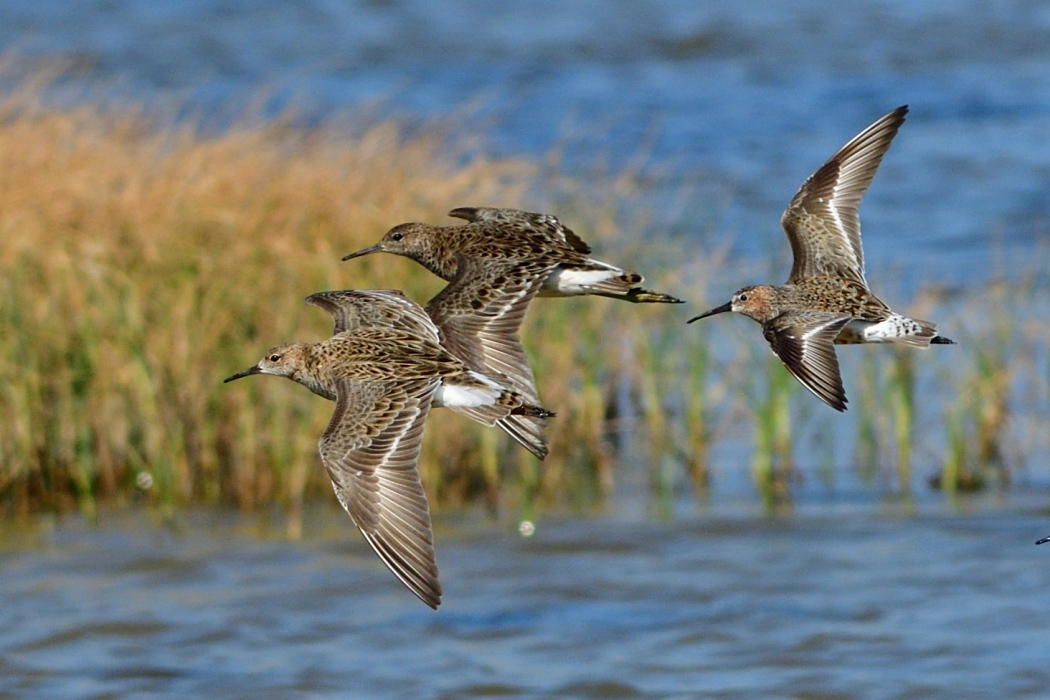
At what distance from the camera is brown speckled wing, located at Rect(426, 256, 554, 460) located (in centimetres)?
478

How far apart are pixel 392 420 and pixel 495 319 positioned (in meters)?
0.46

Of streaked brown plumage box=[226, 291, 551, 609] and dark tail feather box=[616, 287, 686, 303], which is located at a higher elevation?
dark tail feather box=[616, 287, 686, 303]

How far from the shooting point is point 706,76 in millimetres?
29219

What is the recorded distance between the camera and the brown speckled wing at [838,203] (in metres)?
5.04

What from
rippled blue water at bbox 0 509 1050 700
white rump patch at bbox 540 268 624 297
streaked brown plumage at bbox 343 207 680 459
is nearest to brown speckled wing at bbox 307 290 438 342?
streaked brown plumage at bbox 343 207 680 459

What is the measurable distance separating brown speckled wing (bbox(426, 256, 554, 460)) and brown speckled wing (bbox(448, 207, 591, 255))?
45 cm

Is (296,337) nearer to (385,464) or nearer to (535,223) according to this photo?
(535,223)

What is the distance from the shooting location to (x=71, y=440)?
1124 cm

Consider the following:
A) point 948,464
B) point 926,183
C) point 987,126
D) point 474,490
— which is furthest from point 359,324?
point 987,126

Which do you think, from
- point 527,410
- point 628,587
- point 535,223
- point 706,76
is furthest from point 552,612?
point 706,76

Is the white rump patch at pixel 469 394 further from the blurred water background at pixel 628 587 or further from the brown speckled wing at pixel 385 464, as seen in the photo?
the blurred water background at pixel 628 587

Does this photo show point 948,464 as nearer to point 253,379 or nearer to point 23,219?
point 253,379

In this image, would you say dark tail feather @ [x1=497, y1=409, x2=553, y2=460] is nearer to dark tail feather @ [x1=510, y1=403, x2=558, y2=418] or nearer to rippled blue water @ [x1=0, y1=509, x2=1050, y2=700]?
dark tail feather @ [x1=510, y1=403, x2=558, y2=418]

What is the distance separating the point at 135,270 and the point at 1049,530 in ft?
21.5
